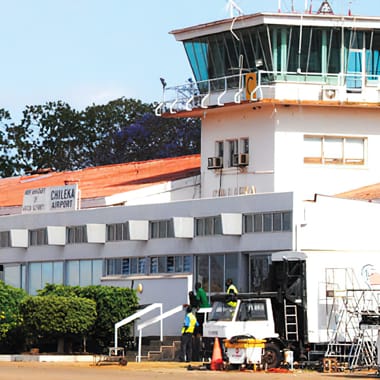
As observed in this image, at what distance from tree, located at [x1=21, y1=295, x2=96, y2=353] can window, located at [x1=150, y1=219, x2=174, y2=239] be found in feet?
16.8

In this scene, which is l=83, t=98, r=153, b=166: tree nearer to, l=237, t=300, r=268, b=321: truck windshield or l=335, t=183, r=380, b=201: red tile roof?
l=335, t=183, r=380, b=201: red tile roof

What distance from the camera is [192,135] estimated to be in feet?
343

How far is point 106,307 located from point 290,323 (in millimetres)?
8545

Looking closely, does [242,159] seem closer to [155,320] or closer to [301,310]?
[155,320]

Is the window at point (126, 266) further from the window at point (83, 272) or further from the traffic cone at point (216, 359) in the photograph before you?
the traffic cone at point (216, 359)

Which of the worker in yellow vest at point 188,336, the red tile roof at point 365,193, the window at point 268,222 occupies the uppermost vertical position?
the red tile roof at point 365,193

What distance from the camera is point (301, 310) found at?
4209cm

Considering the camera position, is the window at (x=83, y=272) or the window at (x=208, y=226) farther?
the window at (x=83, y=272)

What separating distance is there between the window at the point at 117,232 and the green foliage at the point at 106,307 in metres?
4.47

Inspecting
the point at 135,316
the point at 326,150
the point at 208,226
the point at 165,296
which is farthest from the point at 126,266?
the point at 326,150

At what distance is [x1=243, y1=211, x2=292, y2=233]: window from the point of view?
A: 47125 millimetres

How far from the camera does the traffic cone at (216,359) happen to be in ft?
129

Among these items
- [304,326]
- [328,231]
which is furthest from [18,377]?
[328,231]

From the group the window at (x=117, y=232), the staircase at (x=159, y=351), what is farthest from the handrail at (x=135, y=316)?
the window at (x=117, y=232)
